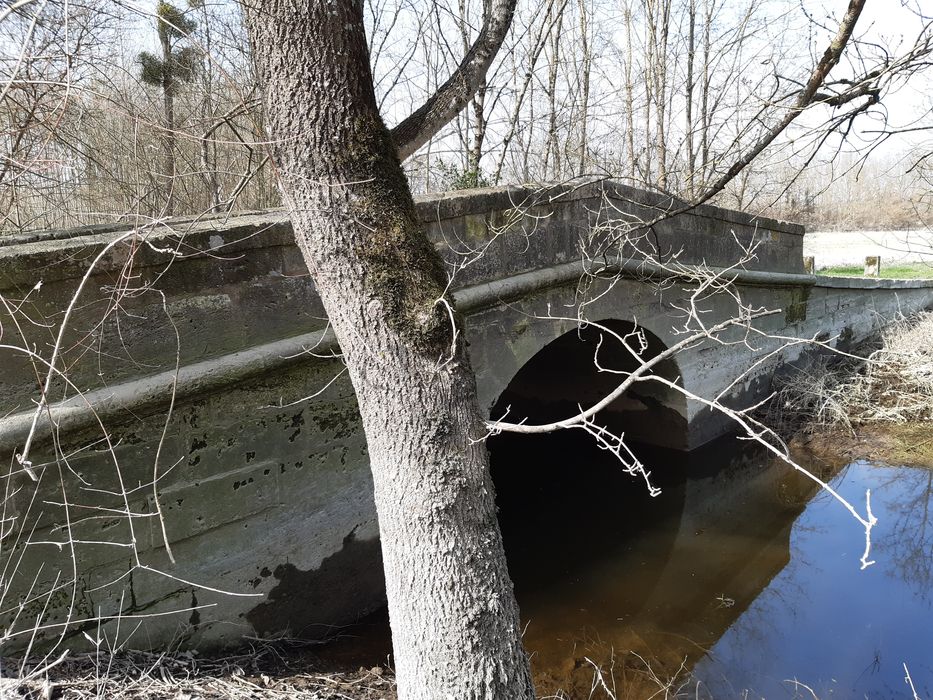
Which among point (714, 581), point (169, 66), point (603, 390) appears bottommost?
point (714, 581)

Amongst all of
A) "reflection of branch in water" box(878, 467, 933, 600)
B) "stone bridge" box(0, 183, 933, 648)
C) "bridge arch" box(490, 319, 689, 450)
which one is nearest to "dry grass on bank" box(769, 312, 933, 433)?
"reflection of branch in water" box(878, 467, 933, 600)

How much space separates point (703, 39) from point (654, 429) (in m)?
5.24

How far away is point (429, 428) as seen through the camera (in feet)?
6.83

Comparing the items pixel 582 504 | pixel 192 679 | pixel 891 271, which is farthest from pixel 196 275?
pixel 891 271

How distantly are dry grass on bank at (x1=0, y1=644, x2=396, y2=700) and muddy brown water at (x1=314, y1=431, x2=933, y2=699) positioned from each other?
371 millimetres

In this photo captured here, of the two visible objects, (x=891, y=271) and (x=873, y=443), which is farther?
(x=891, y=271)

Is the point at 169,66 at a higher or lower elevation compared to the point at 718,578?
higher

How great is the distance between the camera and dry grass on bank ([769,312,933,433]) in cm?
746

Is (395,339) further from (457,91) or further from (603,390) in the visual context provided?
(603,390)

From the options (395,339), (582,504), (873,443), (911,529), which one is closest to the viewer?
(395,339)

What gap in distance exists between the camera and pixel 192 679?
3031 mm

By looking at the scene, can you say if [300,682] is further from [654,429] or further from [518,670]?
[654,429]

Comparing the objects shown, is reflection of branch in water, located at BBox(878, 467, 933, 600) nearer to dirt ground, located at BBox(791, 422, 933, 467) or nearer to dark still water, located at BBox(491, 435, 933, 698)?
dark still water, located at BBox(491, 435, 933, 698)

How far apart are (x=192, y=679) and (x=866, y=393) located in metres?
Result: 7.56
